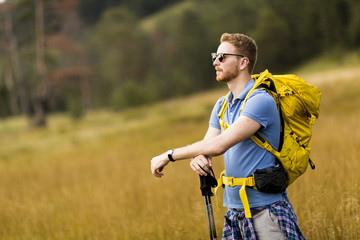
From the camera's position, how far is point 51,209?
553 cm

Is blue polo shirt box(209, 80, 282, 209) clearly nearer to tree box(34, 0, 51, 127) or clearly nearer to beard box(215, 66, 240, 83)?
beard box(215, 66, 240, 83)

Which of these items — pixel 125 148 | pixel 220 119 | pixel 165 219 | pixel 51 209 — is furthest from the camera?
pixel 125 148

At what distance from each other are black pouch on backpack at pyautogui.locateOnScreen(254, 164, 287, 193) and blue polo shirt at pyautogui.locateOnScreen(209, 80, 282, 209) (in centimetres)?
4

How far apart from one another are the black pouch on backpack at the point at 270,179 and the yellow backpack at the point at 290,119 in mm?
41

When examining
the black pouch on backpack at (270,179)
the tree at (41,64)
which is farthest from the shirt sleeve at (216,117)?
the tree at (41,64)

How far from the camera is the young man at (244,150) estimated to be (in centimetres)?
207

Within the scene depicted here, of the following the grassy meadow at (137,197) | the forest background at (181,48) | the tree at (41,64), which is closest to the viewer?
the grassy meadow at (137,197)

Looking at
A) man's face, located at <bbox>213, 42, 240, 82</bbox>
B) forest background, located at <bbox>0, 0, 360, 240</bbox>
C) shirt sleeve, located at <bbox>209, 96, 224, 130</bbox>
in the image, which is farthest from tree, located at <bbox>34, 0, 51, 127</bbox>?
man's face, located at <bbox>213, 42, 240, 82</bbox>

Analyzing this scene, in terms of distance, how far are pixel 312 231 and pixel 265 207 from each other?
3.86ft

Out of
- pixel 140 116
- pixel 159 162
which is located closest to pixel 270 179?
pixel 159 162

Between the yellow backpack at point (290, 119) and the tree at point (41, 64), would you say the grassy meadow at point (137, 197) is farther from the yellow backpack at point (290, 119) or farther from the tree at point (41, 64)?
the tree at point (41, 64)

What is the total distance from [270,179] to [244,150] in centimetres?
22

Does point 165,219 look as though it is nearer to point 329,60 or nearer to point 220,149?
point 220,149

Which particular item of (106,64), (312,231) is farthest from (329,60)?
(312,231)
